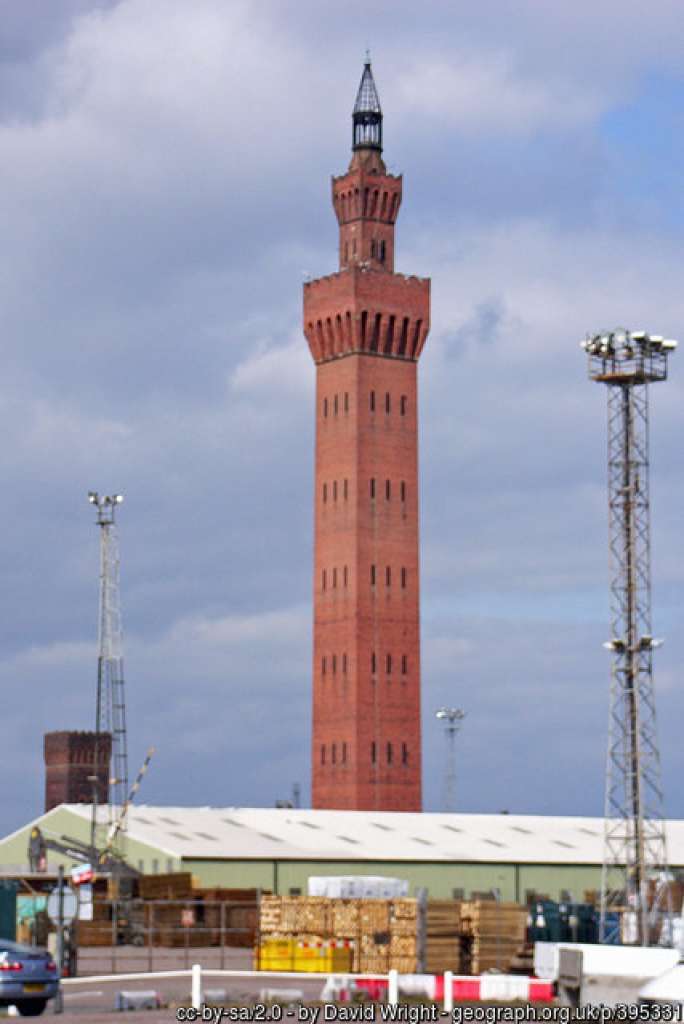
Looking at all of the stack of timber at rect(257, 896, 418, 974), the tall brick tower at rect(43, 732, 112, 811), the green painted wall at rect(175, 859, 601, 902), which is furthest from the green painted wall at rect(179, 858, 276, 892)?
the tall brick tower at rect(43, 732, 112, 811)

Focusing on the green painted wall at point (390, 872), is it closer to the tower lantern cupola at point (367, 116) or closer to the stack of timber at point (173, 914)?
the stack of timber at point (173, 914)

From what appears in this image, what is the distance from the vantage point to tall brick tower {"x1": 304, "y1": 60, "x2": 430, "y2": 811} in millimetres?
100188

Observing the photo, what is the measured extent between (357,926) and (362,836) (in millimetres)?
33750

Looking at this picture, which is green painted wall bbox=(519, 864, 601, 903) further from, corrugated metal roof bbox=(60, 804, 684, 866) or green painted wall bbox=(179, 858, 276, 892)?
green painted wall bbox=(179, 858, 276, 892)

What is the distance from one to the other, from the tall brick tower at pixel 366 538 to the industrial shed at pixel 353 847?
4958 mm

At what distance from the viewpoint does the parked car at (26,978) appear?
3809cm

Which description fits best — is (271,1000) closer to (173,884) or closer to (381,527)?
(173,884)

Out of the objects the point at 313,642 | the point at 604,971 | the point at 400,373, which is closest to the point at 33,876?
the point at 313,642

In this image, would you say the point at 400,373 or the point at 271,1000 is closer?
the point at 271,1000

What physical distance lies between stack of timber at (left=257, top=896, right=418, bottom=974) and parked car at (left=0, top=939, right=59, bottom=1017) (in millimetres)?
17090

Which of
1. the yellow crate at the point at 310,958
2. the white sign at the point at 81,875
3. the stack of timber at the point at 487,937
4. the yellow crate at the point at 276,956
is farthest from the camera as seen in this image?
the white sign at the point at 81,875

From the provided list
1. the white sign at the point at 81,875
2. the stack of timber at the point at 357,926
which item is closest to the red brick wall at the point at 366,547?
the white sign at the point at 81,875

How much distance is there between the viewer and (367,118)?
4313 inches

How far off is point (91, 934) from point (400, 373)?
40.3 m
